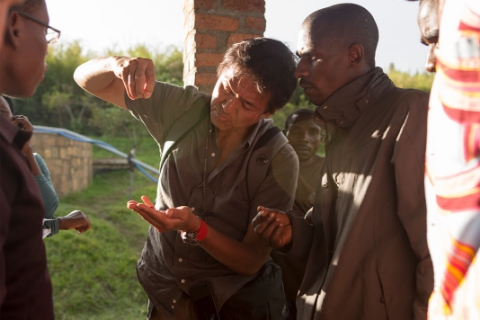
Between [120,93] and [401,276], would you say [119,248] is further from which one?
[401,276]

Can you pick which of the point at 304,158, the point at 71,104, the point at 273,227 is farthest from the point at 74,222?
the point at 71,104

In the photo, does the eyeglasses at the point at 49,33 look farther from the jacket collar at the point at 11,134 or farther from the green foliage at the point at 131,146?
the green foliage at the point at 131,146

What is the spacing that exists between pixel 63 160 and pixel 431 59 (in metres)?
8.62

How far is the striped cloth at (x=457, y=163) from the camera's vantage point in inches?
31.0

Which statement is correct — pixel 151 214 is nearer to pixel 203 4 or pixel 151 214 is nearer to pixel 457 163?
pixel 457 163

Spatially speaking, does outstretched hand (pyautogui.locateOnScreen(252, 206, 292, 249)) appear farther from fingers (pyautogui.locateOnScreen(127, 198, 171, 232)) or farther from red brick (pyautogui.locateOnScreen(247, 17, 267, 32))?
red brick (pyautogui.locateOnScreen(247, 17, 267, 32))

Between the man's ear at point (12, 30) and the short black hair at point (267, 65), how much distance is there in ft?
3.31

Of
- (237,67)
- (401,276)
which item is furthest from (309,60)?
(401,276)

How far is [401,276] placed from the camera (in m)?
1.52

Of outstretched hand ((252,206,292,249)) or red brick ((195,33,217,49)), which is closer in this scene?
outstretched hand ((252,206,292,249))

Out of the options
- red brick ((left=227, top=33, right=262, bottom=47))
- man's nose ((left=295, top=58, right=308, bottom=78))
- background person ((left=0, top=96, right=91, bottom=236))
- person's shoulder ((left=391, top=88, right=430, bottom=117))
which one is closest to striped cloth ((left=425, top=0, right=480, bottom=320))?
person's shoulder ((left=391, top=88, right=430, bottom=117))

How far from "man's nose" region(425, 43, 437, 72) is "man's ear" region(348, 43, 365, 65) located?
31cm

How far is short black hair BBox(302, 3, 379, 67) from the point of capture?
1.76 meters

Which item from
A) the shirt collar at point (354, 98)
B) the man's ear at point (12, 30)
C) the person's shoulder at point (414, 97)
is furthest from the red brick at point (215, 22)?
the man's ear at point (12, 30)
